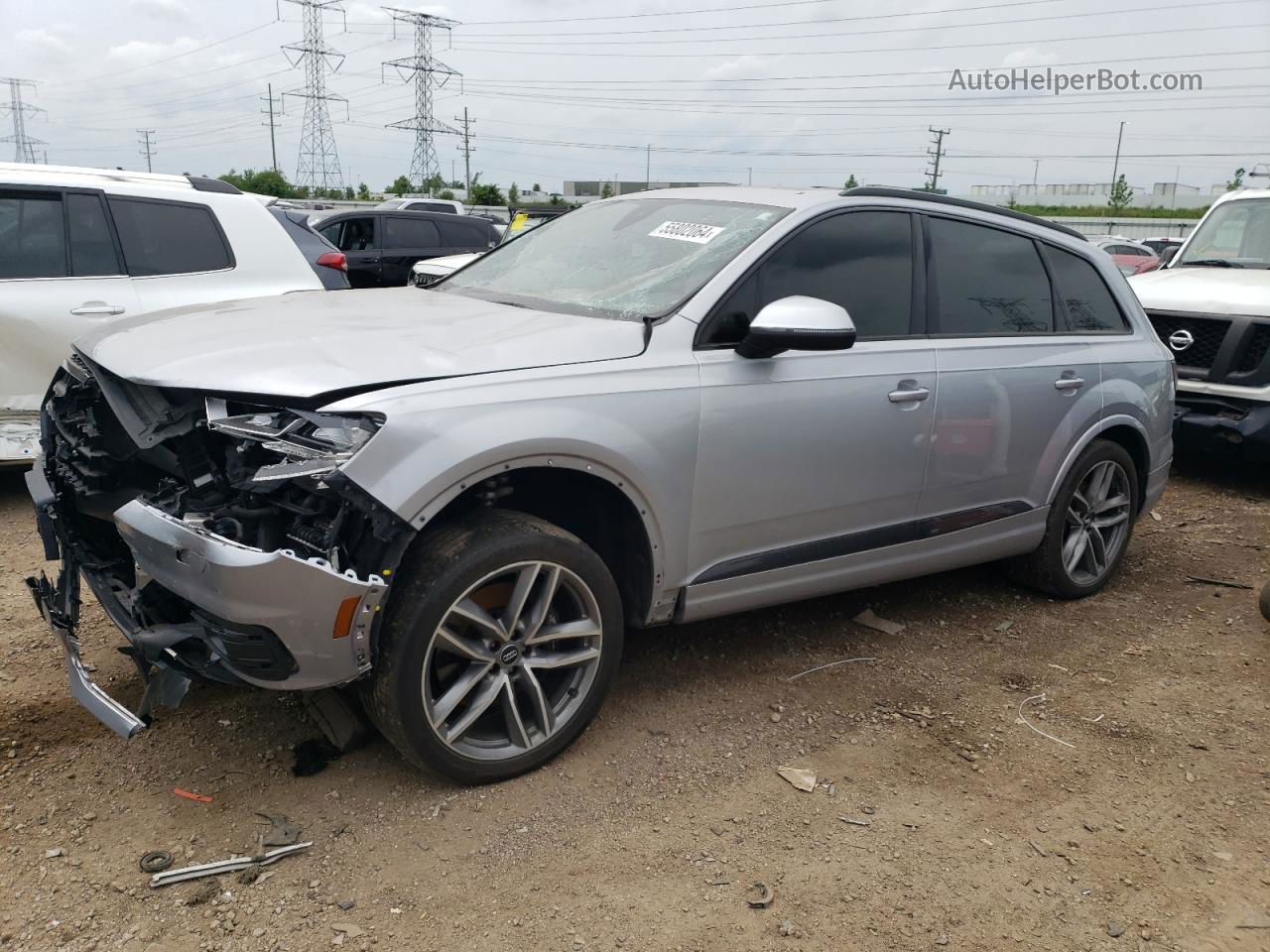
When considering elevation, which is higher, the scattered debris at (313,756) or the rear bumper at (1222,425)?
the rear bumper at (1222,425)

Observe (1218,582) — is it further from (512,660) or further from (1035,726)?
(512,660)

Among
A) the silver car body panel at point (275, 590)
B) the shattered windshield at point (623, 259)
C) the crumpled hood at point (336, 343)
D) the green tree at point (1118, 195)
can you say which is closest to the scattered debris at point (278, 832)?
the silver car body panel at point (275, 590)

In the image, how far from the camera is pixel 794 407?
3443mm

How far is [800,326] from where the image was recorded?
318 cm

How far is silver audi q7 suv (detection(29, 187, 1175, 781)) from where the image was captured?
104 inches

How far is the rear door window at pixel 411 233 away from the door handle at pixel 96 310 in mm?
9215

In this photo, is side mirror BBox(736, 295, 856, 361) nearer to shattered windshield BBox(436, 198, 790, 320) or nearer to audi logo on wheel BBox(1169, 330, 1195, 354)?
shattered windshield BBox(436, 198, 790, 320)

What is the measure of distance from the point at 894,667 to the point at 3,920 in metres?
3.09

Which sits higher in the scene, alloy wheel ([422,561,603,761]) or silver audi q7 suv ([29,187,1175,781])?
silver audi q7 suv ([29,187,1175,781])

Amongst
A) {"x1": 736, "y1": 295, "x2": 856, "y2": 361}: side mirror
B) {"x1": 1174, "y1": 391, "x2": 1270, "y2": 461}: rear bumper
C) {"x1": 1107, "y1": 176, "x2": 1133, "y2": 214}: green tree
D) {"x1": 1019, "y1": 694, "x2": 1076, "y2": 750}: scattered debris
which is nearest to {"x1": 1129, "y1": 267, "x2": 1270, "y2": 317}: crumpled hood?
{"x1": 1174, "y1": 391, "x2": 1270, "y2": 461}: rear bumper

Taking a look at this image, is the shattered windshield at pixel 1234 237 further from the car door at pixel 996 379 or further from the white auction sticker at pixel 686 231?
the white auction sticker at pixel 686 231

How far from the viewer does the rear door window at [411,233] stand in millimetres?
14320

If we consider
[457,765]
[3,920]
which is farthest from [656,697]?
[3,920]

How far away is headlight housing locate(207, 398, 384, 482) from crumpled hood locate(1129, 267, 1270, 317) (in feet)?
20.4
